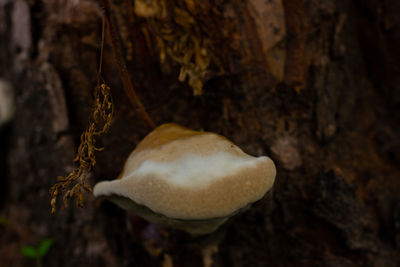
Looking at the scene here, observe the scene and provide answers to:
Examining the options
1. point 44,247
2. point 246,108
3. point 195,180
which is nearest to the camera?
point 195,180

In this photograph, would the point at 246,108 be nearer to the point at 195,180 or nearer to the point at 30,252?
the point at 195,180

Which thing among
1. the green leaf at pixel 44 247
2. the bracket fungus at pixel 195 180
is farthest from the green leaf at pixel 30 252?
the bracket fungus at pixel 195 180

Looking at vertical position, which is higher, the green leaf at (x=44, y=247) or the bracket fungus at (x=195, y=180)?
the bracket fungus at (x=195, y=180)

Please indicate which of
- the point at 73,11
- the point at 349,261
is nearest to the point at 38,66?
the point at 73,11

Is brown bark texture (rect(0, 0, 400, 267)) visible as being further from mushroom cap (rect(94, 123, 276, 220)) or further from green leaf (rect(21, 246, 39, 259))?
mushroom cap (rect(94, 123, 276, 220))

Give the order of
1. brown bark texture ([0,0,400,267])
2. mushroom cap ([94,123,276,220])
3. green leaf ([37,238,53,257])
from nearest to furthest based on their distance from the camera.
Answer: mushroom cap ([94,123,276,220]) < brown bark texture ([0,0,400,267]) < green leaf ([37,238,53,257])

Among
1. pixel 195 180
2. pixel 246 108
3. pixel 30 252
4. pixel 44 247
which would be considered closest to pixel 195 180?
pixel 195 180

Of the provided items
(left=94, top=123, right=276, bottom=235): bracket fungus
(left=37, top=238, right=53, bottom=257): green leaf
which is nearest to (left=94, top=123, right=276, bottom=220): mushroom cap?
(left=94, top=123, right=276, bottom=235): bracket fungus

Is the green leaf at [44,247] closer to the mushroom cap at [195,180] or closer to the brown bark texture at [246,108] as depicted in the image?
the brown bark texture at [246,108]

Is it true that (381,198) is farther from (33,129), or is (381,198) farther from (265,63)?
(33,129)
